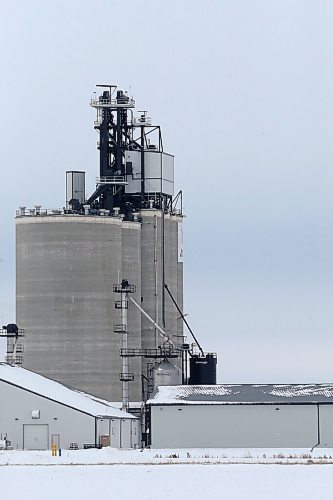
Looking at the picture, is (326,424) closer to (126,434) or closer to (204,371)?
(126,434)

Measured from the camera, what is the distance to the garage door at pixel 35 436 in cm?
8025

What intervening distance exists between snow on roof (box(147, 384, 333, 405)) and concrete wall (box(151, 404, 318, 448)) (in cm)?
43

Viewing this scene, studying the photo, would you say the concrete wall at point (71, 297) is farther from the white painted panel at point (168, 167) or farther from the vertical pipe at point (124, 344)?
the white painted panel at point (168, 167)

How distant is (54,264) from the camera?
3693 inches

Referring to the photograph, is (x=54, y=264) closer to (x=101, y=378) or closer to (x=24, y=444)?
(x=101, y=378)

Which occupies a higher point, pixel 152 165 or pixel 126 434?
pixel 152 165

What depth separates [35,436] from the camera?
3172 inches

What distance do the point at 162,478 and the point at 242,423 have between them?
102ft

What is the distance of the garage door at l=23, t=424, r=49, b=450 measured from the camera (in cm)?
8025

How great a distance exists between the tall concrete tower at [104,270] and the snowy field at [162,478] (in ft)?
91.5

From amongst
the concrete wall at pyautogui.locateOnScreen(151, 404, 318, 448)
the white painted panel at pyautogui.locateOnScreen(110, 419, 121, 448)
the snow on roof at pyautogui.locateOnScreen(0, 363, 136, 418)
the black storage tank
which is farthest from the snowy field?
the black storage tank

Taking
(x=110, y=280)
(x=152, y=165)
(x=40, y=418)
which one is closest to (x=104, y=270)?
(x=110, y=280)

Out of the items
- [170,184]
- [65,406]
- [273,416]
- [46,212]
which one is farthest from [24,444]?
[170,184]

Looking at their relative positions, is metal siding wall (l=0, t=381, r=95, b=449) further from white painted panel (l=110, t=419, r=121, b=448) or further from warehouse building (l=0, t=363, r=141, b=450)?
white painted panel (l=110, t=419, r=121, b=448)
